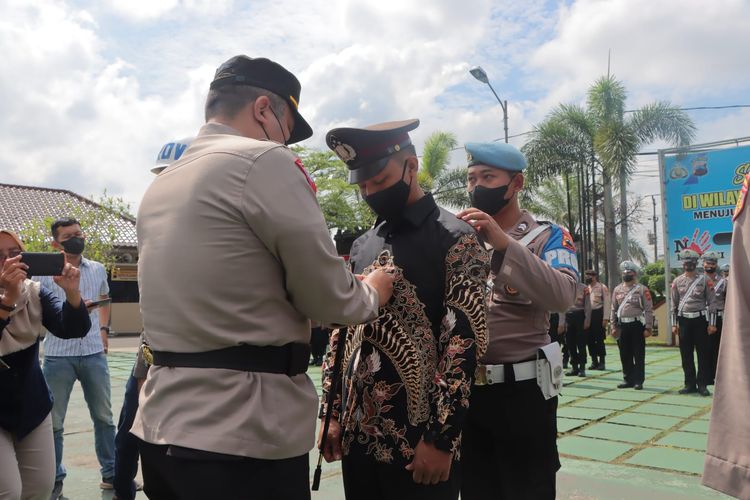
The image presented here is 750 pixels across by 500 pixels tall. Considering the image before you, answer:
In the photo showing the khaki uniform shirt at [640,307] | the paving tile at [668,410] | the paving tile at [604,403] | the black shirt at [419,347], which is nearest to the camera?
the black shirt at [419,347]

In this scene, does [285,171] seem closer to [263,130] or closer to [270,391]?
[263,130]

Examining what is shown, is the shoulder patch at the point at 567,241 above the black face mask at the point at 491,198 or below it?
below

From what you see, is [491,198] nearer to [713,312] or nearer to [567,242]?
[567,242]

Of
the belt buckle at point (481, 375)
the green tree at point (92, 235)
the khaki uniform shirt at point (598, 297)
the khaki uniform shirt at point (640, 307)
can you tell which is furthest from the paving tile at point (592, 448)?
the green tree at point (92, 235)

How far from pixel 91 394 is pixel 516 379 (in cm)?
343

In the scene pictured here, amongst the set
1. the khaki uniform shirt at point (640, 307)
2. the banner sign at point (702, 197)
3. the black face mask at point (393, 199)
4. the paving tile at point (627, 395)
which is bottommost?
the paving tile at point (627, 395)

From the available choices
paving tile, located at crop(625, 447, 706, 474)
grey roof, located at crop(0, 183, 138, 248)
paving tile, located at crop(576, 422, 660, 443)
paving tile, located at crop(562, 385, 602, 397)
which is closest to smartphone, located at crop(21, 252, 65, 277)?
paving tile, located at crop(625, 447, 706, 474)

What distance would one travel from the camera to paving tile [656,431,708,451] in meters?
5.22

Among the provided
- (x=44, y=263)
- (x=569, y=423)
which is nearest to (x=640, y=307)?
(x=569, y=423)

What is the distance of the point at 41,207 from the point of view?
26.5 m

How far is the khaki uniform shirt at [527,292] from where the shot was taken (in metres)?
2.38

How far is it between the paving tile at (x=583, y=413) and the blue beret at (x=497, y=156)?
Result: 4420 mm

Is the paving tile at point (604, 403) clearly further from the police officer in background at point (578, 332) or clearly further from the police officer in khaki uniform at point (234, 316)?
the police officer in khaki uniform at point (234, 316)

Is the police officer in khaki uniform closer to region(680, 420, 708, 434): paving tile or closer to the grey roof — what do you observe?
region(680, 420, 708, 434): paving tile
